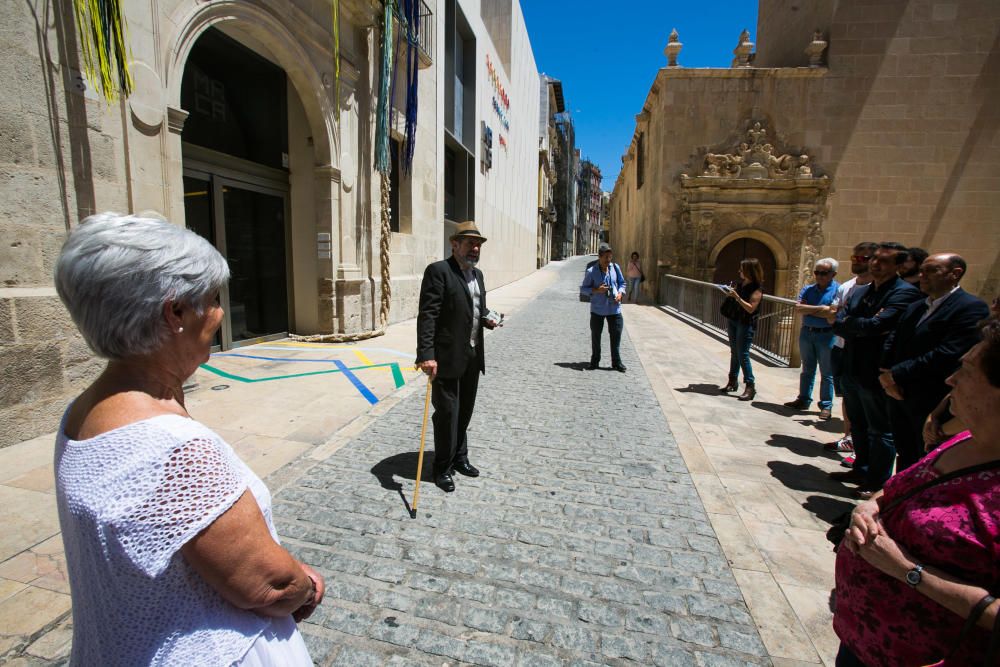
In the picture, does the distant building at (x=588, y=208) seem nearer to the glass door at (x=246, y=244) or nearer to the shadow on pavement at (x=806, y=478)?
the glass door at (x=246, y=244)

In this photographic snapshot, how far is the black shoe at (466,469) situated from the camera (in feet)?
12.9

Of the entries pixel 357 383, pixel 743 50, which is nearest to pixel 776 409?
pixel 357 383

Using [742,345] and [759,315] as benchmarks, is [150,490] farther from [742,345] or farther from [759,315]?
[759,315]

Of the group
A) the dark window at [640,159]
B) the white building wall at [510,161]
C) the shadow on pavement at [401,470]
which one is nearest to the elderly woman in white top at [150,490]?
the shadow on pavement at [401,470]

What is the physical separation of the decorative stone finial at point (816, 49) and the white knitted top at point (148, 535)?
21490 mm

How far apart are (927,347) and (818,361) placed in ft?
9.50

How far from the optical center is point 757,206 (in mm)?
17406

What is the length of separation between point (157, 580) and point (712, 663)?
7.08 feet

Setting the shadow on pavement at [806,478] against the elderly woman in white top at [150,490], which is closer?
the elderly woman in white top at [150,490]

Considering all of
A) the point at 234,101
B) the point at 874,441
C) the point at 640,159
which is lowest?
the point at 874,441

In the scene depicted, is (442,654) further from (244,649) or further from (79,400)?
(79,400)

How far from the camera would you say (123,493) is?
0.95 metres

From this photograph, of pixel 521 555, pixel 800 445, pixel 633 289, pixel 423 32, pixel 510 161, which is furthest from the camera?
pixel 510 161

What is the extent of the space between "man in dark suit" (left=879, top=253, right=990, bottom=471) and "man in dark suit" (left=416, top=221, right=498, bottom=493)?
281 cm
